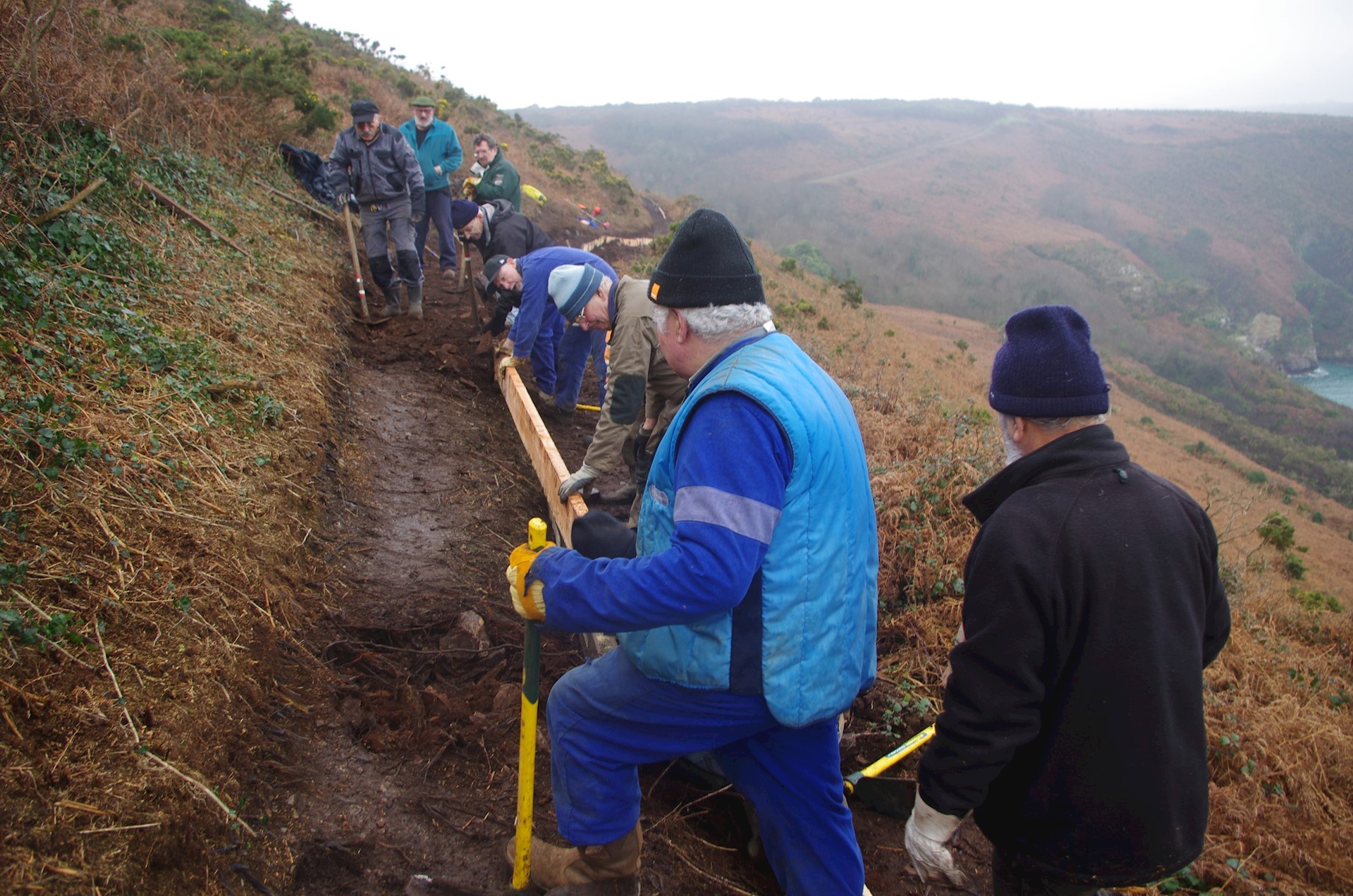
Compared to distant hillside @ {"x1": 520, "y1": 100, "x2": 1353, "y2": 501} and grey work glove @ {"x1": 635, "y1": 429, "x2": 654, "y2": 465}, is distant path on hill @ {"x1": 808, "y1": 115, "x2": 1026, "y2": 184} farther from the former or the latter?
grey work glove @ {"x1": 635, "y1": 429, "x2": 654, "y2": 465}

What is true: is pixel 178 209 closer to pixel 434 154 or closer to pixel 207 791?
pixel 434 154

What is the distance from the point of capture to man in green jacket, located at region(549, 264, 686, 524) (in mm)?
4387

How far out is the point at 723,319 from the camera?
1.87 metres

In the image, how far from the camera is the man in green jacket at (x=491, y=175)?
8.87m

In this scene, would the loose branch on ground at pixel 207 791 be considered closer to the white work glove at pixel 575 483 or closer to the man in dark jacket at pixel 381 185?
the white work glove at pixel 575 483

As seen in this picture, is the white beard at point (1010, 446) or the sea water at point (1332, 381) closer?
the white beard at point (1010, 446)

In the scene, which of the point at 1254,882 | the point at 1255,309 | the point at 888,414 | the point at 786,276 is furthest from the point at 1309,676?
the point at 1255,309

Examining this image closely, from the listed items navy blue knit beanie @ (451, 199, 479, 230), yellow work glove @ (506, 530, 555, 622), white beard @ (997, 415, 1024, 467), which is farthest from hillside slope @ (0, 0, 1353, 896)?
white beard @ (997, 415, 1024, 467)

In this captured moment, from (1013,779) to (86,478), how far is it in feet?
11.1

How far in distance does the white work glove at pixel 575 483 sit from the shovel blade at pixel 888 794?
211 centimetres

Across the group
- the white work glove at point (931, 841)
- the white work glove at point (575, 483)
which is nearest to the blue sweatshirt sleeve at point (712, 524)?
the white work glove at point (931, 841)

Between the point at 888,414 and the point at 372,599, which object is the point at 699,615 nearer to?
the point at 372,599

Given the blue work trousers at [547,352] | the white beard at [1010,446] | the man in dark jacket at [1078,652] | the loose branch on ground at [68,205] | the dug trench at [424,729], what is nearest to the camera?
the man in dark jacket at [1078,652]

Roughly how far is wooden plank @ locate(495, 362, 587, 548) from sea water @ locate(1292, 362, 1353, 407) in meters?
59.4
